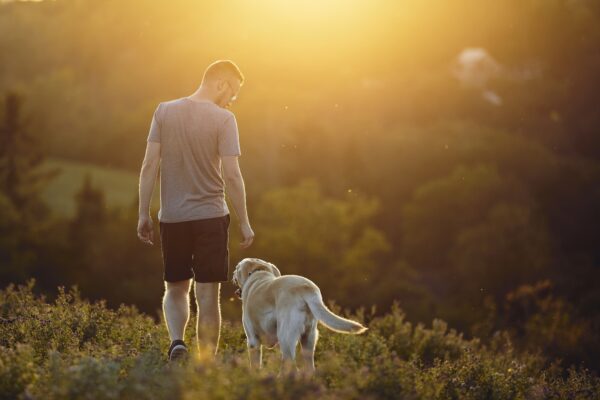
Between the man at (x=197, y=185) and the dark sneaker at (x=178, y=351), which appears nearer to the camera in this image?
the dark sneaker at (x=178, y=351)

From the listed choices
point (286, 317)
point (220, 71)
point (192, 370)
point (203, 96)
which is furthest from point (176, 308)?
point (192, 370)

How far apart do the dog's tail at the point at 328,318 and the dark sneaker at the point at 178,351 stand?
933 millimetres

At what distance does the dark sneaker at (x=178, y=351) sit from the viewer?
5742 mm

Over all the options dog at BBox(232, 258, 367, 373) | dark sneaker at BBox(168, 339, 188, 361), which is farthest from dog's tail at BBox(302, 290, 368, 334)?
dark sneaker at BBox(168, 339, 188, 361)

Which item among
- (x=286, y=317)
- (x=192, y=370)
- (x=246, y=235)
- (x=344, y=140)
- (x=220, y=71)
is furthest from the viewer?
(x=344, y=140)

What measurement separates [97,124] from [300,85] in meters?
19.7

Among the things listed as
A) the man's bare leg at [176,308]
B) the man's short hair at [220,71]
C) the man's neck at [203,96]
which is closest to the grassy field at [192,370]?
the man's bare leg at [176,308]

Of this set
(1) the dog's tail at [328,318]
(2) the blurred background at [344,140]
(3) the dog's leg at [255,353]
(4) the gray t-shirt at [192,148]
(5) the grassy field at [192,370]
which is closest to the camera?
(5) the grassy field at [192,370]

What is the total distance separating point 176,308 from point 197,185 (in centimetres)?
96

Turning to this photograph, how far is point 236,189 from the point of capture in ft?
20.3

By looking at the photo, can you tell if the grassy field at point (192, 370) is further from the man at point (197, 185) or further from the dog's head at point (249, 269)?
the dog's head at point (249, 269)

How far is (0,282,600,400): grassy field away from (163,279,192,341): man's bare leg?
10.3 inches

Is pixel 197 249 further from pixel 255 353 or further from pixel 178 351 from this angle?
pixel 255 353

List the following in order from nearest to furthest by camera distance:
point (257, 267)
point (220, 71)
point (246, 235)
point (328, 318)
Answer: point (328, 318) < point (220, 71) < point (246, 235) < point (257, 267)
